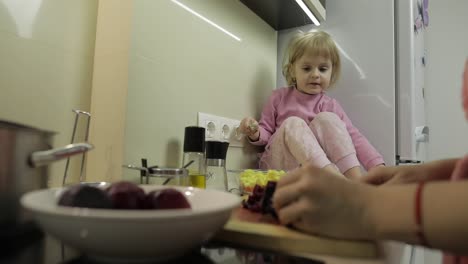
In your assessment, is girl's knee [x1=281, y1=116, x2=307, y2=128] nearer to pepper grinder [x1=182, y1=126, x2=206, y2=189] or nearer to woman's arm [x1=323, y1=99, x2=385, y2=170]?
woman's arm [x1=323, y1=99, x2=385, y2=170]

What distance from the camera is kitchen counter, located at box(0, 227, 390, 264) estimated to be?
1.03ft

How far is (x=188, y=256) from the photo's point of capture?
0.34m

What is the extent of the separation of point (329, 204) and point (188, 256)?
162mm

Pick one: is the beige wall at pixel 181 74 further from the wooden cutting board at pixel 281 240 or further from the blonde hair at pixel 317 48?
the wooden cutting board at pixel 281 240

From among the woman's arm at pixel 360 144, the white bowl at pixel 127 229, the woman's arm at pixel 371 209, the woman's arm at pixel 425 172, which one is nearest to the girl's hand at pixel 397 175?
the woman's arm at pixel 425 172

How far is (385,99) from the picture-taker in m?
1.20

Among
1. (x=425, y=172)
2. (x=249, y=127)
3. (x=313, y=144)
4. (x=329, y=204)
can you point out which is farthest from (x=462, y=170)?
(x=249, y=127)

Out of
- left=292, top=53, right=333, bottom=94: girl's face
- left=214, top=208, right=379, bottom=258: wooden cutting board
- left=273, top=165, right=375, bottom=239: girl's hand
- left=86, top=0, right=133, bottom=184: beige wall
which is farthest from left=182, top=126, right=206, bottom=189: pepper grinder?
left=292, top=53, right=333, bottom=94: girl's face

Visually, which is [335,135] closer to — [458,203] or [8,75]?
[458,203]

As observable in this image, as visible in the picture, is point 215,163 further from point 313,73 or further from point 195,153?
point 313,73

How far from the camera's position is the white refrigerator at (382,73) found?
1.16 meters

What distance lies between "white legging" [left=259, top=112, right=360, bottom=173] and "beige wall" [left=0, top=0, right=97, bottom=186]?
614mm

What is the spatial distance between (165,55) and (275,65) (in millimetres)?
730

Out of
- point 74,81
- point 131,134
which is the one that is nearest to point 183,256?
point 131,134
